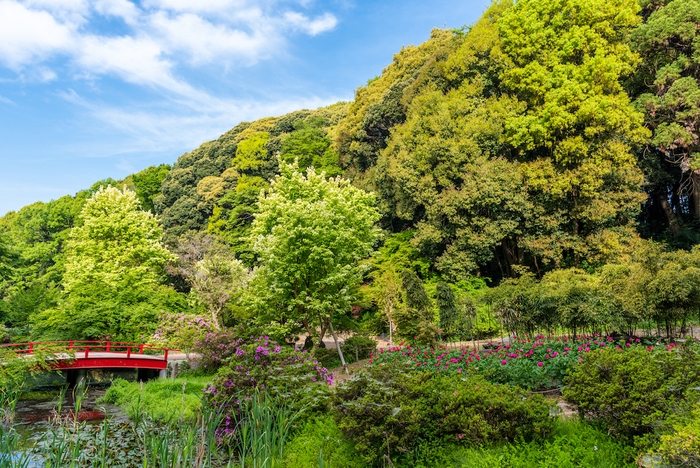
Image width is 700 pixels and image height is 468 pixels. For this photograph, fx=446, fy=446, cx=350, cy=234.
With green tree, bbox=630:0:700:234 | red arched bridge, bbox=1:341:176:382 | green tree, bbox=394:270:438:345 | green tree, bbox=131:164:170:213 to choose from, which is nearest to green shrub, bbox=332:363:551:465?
green tree, bbox=394:270:438:345

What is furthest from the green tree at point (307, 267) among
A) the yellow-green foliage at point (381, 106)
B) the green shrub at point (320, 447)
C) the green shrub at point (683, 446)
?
the yellow-green foliage at point (381, 106)

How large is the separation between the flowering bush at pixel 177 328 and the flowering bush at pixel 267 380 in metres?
9.16

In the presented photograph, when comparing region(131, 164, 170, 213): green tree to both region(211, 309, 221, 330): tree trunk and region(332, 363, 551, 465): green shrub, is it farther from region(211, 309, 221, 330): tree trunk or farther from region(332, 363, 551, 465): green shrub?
region(332, 363, 551, 465): green shrub

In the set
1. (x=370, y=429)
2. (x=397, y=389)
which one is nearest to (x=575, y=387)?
(x=397, y=389)

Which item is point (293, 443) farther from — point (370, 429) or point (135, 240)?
point (135, 240)

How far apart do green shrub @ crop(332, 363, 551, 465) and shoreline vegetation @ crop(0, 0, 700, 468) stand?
37 mm

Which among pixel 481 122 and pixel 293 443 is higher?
pixel 481 122

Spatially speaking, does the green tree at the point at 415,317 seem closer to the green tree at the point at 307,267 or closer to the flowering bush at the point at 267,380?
the green tree at the point at 307,267

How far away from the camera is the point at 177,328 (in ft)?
60.1

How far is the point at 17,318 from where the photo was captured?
24.0 meters

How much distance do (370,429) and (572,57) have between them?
2146cm

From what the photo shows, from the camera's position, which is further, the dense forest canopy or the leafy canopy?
the dense forest canopy

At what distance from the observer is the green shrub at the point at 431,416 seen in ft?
18.0

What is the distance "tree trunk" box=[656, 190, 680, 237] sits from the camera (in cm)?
2171
